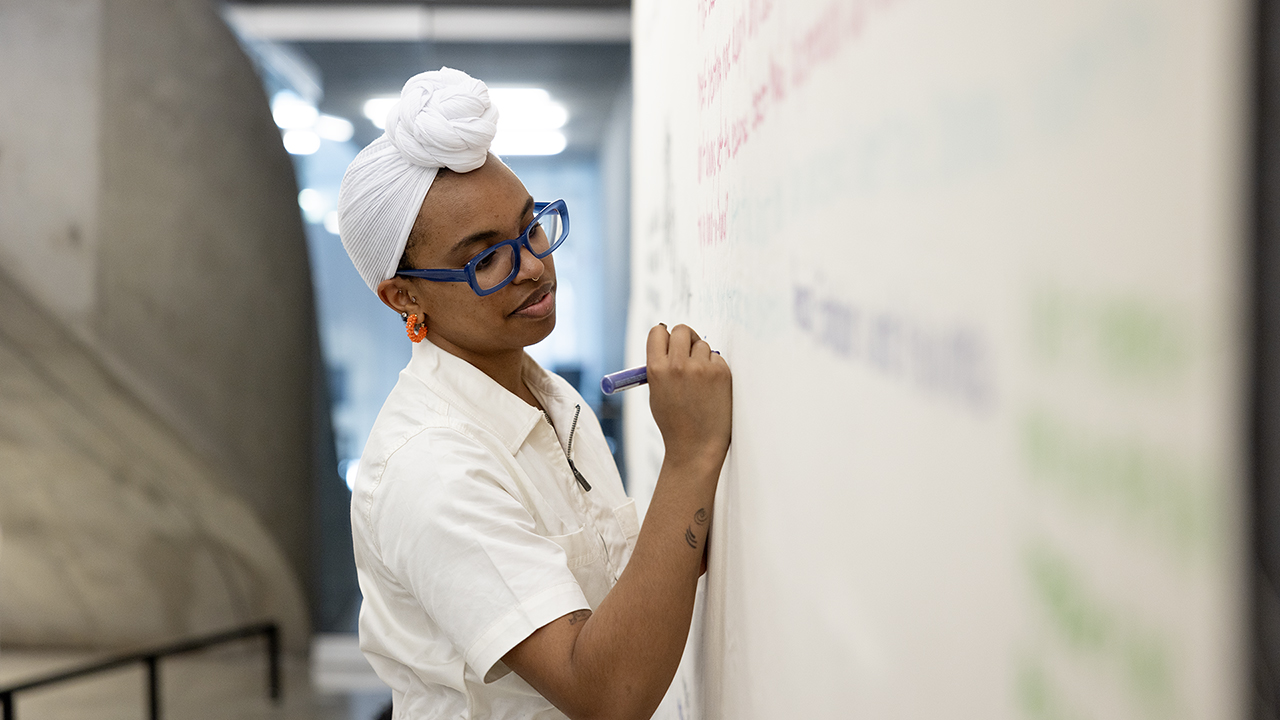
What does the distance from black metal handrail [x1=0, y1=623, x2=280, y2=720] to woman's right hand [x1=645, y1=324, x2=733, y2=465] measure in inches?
103

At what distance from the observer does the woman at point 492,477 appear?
746 mm

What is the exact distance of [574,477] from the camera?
3.40 ft

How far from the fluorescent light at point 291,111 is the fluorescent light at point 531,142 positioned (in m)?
0.81

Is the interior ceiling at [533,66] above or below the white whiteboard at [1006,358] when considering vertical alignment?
above

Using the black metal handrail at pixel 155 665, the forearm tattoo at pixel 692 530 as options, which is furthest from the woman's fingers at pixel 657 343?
the black metal handrail at pixel 155 665

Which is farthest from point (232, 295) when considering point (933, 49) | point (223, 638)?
point (933, 49)

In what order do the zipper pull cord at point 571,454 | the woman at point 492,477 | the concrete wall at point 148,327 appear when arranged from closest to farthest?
the woman at point 492,477, the zipper pull cord at point 571,454, the concrete wall at point 148,327

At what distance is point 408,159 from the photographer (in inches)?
36.9

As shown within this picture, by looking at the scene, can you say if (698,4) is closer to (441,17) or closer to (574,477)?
(574,477)

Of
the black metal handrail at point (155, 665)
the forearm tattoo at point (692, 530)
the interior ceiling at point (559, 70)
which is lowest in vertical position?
the black metal handrail at point (155, 665)

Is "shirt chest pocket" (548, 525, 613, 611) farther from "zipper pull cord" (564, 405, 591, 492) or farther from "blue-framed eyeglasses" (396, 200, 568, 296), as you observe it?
"blue-framed eyeglasses" (396, 200, 568, 296)

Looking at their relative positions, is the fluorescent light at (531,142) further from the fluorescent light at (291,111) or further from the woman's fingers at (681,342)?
the woman's fingers at (681,342)

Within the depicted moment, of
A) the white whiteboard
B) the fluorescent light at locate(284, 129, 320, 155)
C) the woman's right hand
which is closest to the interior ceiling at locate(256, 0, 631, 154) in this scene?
the fluorescent light at locate(284, 129, 320, 155)

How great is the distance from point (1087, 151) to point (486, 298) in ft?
2.55
